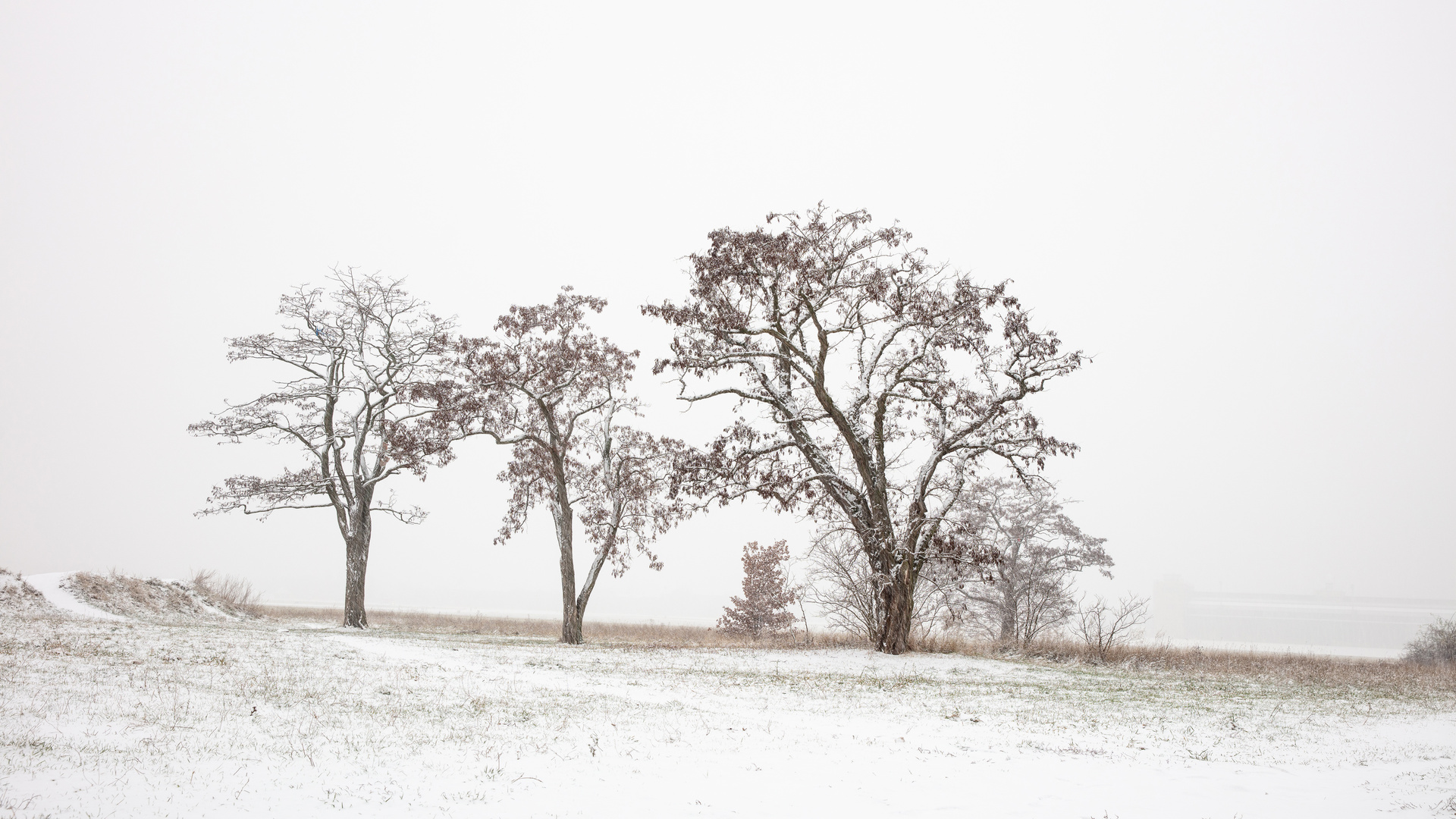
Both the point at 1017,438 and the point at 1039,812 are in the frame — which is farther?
the point at 1017,438

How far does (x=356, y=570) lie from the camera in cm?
2773

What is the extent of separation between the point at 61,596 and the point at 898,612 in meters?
28.4

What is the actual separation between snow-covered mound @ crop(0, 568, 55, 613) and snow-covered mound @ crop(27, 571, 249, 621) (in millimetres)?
297

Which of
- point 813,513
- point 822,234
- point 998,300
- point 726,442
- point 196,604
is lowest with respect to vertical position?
point 196,604

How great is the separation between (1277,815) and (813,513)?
1530 cm

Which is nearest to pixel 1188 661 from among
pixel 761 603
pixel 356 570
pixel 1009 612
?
pixel 1009 612

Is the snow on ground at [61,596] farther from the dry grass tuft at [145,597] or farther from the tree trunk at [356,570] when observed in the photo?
the tree trunk at [356,570]

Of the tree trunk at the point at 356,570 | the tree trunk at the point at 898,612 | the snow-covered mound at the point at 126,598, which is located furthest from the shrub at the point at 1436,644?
the snow-covered mound at the point at 126,598

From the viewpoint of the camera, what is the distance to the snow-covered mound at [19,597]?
75.2ft

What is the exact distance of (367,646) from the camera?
1738 cm

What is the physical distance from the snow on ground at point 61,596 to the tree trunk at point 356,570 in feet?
21.4

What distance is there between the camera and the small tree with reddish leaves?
117ft

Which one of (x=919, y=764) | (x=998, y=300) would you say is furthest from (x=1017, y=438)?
(x=919, y=764)

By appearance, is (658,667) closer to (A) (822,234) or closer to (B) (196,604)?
(A) (822,234)
